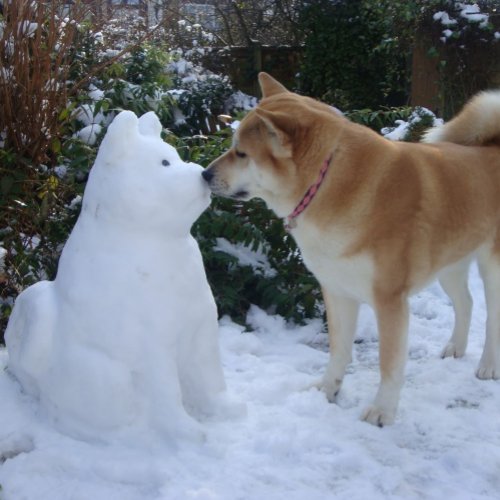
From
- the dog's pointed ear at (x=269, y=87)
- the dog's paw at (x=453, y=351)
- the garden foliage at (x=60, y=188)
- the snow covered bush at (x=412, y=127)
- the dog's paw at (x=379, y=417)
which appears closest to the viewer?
the dog's paw at (x=379, y=417)

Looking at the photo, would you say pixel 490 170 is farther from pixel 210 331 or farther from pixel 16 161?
pixel 16 161

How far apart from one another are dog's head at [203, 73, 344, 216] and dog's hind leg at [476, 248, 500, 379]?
1.06 m

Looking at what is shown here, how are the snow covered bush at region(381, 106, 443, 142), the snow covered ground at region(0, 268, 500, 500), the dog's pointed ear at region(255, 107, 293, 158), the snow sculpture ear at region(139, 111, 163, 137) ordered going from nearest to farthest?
the snow covered ground at region(0, 268, 500, 500) < the snow sculpture ear at region(139, 111, 163, 137) < the dog's pointed ear at region(255, 107, 293, 158) < the snow covered bush at region(381, 106, 443, 142)

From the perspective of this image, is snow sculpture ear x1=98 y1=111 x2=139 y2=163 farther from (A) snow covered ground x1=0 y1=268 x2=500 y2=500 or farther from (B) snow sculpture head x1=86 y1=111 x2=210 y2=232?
(A) snow covered ground x1=0 y1=268 x2=500 y2=500

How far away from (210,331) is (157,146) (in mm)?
718

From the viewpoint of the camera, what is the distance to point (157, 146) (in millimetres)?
2479

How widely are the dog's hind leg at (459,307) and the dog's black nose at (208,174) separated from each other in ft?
4.84

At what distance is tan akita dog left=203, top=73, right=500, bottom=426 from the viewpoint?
9.20 ft

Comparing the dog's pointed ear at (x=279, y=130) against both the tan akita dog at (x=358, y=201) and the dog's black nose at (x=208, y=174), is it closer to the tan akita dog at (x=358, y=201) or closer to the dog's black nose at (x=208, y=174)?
the tan akita dog at (x=358, y=201)

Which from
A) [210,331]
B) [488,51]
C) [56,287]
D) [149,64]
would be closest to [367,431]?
[210,331]

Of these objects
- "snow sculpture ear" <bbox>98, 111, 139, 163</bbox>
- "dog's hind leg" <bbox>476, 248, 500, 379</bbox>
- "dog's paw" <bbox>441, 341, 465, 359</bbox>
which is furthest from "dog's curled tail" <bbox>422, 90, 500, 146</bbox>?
"snow sculpture ear" <bbox>98, 111, 139, 163</bbox>

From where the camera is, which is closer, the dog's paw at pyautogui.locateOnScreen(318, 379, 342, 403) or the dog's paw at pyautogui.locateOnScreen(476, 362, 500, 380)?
the dog's paw at pyautogui.locateOnScreen(318, 379, 342, 403)

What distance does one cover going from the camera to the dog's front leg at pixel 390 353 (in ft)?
9.30

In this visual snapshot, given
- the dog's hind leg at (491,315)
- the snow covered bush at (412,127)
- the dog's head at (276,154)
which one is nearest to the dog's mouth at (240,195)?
the dog's head at (276,154)
